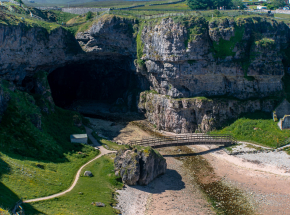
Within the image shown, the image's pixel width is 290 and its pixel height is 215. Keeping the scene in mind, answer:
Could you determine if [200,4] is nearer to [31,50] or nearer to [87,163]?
[31,50]

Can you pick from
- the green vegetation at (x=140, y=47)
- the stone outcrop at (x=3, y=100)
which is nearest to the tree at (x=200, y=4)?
the green vegetation at (x=140, y=47)

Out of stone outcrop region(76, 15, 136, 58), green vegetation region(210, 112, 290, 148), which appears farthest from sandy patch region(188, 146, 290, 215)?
stone outcrop region(76, 15, 136, 58)

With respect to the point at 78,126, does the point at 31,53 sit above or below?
above

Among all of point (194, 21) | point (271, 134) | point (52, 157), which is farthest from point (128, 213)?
point (194, 21)

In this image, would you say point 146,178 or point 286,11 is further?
point 286,11

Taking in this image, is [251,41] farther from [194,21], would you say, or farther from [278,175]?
[278,175]

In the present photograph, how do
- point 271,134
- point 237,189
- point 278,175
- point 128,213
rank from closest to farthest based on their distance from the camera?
point 128,213 < point 237,189 < point 278,175 < point 271,134

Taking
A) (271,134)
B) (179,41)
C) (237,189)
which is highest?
(179,41)
